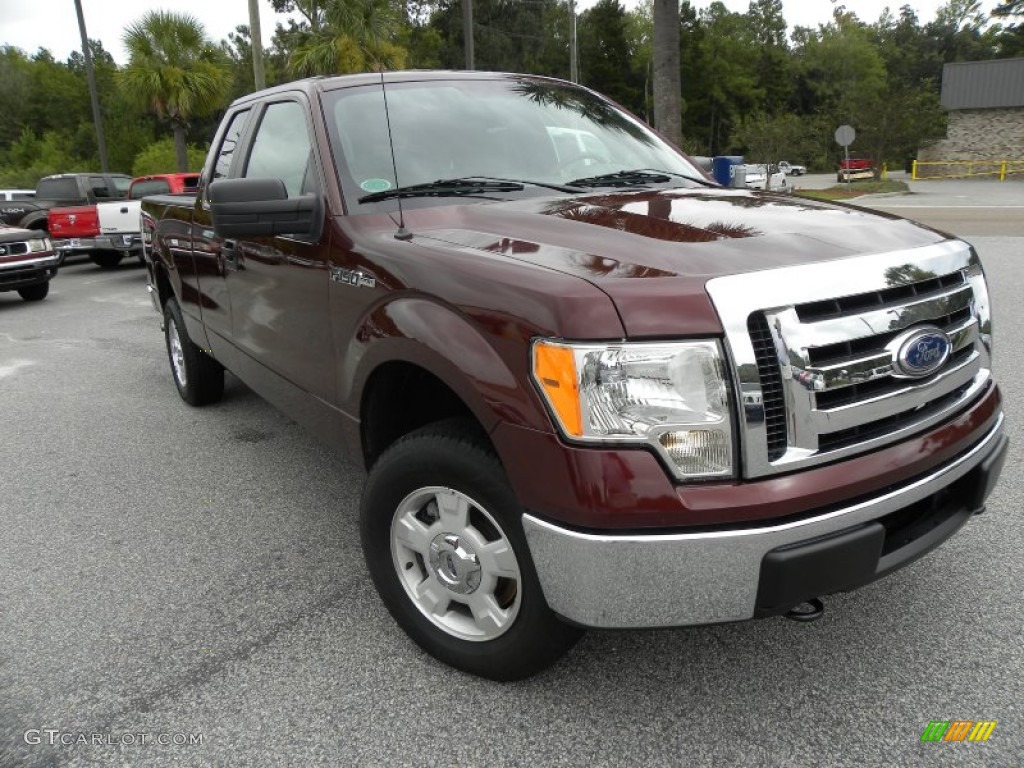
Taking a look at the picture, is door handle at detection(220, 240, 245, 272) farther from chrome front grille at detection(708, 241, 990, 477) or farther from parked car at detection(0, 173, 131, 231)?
parked car at detection(0, 173, 131, 231)

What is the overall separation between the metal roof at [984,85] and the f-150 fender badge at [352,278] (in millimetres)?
53655

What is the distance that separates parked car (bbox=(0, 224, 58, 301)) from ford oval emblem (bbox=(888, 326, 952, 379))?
40.0 ft

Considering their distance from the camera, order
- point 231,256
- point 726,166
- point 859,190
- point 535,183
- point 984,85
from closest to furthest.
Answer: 1. point 535,183
2. point 231,256
3. point 726,166
4. point 859,190
5. point 984,85

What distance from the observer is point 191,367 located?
5547 millimetres

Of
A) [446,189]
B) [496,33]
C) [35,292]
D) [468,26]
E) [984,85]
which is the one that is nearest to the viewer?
[446,189]

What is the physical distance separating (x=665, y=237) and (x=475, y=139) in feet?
4.18

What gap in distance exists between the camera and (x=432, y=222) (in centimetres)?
280

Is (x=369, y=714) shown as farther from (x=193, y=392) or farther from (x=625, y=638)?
(x=193, y=392)

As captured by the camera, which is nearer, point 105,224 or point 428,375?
point 428,375

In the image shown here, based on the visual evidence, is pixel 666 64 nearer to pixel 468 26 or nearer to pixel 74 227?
pixel 468 26

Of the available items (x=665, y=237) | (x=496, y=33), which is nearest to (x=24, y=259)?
(x=665, y=237)

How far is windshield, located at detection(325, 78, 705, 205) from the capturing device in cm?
312

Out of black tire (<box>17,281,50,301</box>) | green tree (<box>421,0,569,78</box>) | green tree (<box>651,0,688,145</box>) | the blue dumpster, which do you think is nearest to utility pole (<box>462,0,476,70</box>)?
green tree (<box>651,0,688,145</box>)

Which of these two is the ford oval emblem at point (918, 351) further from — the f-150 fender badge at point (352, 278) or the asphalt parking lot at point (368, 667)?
the f-150 fender badge at point (352, 278)
